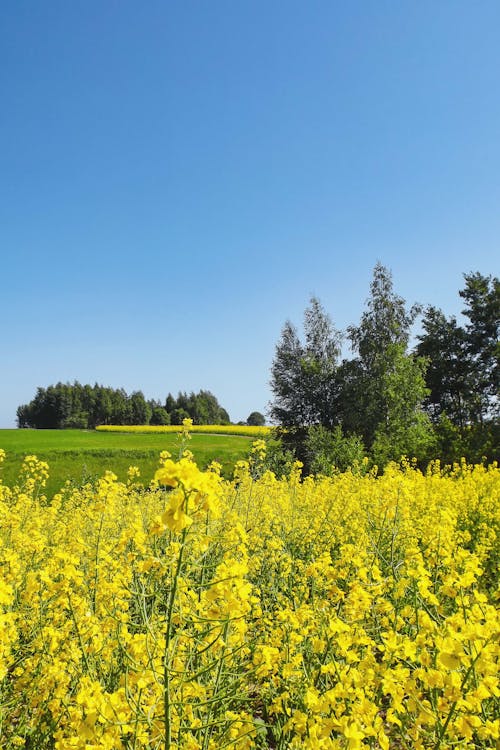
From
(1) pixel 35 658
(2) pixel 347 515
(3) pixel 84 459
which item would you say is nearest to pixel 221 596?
(1) pixel 35 658

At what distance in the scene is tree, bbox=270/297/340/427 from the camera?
2406 cm

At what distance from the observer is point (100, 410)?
267 ft

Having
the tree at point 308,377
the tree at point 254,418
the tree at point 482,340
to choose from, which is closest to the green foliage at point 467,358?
the tree at point 482,340

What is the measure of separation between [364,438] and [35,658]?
19.2 meters

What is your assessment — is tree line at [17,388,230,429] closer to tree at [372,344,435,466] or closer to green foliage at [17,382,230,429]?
green foliage at [17,382,230,429]

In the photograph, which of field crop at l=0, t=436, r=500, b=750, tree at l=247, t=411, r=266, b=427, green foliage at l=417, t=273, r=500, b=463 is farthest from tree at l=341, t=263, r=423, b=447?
tree at l=247, t=411, r=266, b=427

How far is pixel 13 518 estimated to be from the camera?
4.98 metres

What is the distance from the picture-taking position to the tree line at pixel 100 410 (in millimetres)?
77562

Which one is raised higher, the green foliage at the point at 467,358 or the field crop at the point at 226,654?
the green foliage at the point at 467,358

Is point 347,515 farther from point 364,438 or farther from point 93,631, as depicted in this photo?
point 364,438

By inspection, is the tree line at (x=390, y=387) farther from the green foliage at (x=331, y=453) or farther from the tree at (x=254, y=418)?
the tree at (x=254, y=418)

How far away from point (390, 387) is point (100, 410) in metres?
69.5

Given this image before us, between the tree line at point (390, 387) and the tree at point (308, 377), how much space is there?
0.18 ft

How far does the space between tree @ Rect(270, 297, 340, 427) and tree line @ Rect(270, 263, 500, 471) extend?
0.05m
